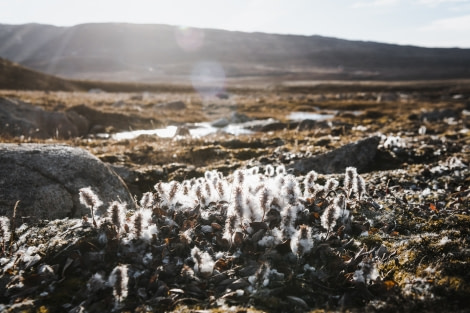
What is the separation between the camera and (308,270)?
4.21 m

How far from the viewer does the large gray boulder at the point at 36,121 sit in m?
18.3

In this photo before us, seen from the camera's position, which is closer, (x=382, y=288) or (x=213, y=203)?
(x=382, y=288)

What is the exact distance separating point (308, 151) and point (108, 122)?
1598 cm

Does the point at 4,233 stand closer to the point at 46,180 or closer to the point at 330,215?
the point at 46,180

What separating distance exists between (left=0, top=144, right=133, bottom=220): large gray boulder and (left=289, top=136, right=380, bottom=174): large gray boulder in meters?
6.11

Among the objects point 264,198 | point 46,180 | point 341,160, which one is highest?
point 264,198

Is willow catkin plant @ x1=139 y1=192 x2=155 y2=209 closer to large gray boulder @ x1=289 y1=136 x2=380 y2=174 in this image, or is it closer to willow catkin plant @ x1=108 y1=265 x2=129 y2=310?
willow catkin plant @ x1=108 y1=265 x2=129 y2=310

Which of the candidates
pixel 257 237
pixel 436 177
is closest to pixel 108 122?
pixel 436 177

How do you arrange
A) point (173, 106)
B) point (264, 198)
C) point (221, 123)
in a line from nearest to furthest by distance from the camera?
point (264, 198) < point (221, 123) < point (173, 106)

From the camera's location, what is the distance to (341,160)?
11.7 meters

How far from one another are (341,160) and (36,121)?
16324mm

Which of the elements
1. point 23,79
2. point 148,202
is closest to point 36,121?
point 148,202

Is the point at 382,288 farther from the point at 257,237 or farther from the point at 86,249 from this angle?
the point at 86,249

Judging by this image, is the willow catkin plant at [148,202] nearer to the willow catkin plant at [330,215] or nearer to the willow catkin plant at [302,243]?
the willow catkin plant at [302,243]
